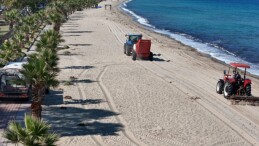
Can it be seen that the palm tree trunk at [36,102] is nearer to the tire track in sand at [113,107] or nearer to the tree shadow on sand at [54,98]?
the tire track in sand at [113,107]

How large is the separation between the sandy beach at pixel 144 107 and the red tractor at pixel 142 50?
0.56m

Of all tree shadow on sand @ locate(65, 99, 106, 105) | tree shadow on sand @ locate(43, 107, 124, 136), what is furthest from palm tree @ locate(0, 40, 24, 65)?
tree shadow on sand @ locate(43, 107, 124, 136)

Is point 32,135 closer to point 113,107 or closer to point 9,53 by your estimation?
point 113,107

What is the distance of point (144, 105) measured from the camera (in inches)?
857

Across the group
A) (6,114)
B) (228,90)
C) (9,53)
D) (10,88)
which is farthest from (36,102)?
(9,53)

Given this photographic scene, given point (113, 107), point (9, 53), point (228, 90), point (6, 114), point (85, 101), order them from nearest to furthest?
point (6, 114) → point (113, 107) → point (85, 101) → point (228, 90) → point (9, 53)

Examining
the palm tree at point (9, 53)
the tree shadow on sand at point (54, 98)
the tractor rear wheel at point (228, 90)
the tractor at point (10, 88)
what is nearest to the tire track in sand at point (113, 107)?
the tree shadow on sand at point (54, 98)

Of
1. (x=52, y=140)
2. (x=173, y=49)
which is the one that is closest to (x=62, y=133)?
(x=52, y=140)

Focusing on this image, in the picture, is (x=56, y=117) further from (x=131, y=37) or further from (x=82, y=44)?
(x=82, y=44)

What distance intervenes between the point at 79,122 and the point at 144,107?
3.89m

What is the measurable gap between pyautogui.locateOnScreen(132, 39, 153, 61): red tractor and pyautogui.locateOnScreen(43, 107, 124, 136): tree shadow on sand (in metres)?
14.4

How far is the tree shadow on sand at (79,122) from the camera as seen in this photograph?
17531mm

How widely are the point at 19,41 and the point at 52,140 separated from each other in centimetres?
2365

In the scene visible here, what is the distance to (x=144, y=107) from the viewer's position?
2141 centimetres
